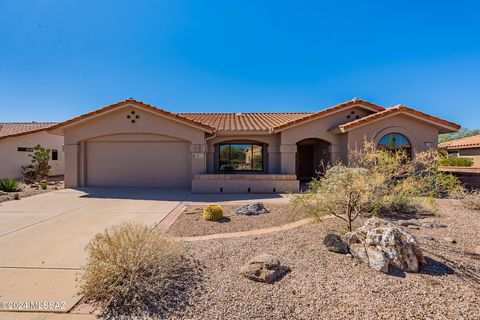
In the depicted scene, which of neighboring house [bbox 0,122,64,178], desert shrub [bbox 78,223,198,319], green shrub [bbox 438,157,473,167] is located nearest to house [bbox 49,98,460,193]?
neighboring house [bbox 0,122,64,178]

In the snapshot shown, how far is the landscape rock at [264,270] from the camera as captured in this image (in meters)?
3.71

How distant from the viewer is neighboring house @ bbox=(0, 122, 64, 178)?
19.2 m

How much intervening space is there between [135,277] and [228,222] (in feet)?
13.0

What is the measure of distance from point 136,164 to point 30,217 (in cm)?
667

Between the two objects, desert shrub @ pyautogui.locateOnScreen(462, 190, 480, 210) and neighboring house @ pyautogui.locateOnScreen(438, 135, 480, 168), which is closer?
desert shrub @ pyautogui.locateOnScreen(462, 190, 480, 210)

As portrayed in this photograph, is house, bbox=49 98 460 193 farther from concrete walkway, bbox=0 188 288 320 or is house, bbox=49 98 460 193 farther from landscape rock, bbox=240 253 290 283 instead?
landscape rock, bbox=240 253 290 283

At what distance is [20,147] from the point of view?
→ 2016cm

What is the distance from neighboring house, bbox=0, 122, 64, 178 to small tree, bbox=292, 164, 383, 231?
787 inches

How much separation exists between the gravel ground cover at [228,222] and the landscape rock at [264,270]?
259cm

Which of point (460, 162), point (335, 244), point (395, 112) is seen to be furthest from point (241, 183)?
point (460, 162)

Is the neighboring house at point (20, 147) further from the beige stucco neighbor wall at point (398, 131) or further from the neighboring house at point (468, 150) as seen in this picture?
the neighboring house at point (468, 150)

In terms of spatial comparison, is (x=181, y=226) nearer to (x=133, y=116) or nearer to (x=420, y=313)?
(x=420, y=313)

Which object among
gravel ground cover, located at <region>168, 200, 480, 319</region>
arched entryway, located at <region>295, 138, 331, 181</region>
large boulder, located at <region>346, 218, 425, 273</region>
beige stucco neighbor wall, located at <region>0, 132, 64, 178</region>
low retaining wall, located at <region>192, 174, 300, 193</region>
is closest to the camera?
gravel ground cover, located at <region>168, 200, 480, 319</region>

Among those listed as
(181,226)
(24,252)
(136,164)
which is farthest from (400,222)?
(136,164)
